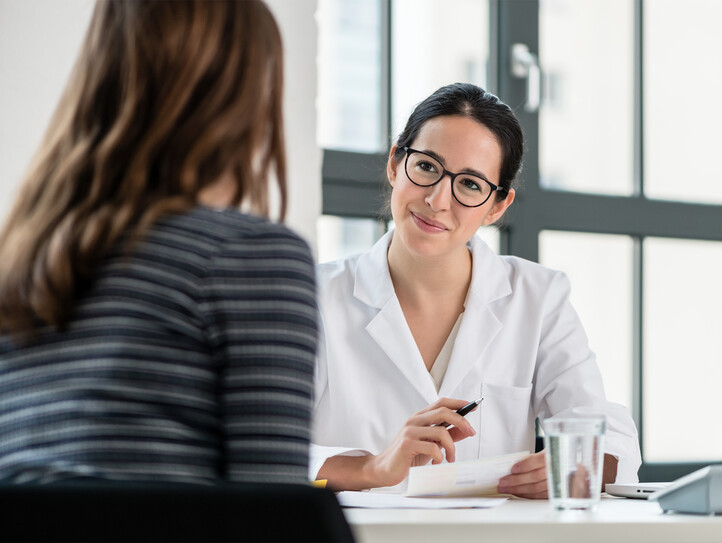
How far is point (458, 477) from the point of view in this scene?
4.29ft

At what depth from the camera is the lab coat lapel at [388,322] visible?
78.5 inches

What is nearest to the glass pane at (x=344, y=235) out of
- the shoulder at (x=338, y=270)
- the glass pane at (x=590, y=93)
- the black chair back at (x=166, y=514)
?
the shoulder at (x=338, y=270)

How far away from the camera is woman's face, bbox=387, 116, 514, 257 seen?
6.72 ft

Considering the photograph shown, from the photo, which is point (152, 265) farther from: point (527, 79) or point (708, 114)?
point (708, 114)

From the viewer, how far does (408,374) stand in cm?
200

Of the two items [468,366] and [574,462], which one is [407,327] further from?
[574,462]

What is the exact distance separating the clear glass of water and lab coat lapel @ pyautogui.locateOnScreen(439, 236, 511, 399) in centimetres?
78

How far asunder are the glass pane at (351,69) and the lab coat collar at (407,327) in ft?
2.52

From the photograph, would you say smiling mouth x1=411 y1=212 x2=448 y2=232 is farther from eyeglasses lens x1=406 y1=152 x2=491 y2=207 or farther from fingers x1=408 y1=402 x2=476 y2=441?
fingers x1=408 y1=402 x2=476 y2=441

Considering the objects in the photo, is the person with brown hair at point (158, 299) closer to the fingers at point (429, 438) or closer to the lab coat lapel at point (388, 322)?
the fingers at point (429, 438)

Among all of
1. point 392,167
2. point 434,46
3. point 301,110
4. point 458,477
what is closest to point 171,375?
point 458,477

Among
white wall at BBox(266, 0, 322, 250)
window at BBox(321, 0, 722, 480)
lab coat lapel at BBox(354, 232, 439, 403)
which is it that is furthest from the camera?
window at BBox(321, 0, 722, 480)

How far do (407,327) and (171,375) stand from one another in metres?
1.29

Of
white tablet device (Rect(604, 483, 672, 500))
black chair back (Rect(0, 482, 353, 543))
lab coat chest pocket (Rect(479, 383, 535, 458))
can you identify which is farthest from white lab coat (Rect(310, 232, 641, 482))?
black chair back (Rect(0, 482, 353, 543))
